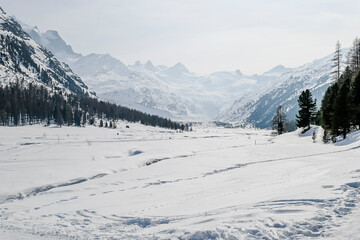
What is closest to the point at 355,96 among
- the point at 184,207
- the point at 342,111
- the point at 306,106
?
the point at 342,111

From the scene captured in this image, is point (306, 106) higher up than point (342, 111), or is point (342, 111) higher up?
point (306, 106)

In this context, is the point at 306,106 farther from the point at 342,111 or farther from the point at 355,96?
the point at 355,96

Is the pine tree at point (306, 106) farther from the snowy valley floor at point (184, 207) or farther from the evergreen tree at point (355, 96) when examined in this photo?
the snowy valley floor at point (184, 207)

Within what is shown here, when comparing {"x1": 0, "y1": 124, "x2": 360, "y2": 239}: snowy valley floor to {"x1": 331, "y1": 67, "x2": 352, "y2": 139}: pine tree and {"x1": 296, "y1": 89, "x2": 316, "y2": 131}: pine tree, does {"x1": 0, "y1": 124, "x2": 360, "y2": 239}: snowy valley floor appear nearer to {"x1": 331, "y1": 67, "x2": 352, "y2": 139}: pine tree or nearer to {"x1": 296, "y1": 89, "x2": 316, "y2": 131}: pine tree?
{"x1": 331, "y1": 67, "x2": 352, "y2": 139}: pine tree

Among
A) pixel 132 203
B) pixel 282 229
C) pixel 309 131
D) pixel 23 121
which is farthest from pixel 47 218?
pixel 23 121

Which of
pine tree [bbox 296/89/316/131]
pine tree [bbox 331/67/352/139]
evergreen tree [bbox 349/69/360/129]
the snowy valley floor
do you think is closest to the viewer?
the snowy valley floor

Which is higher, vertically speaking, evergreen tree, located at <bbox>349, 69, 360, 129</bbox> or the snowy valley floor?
evergreen tree, located at <bbox>349, 69, 360, 129</bbox>

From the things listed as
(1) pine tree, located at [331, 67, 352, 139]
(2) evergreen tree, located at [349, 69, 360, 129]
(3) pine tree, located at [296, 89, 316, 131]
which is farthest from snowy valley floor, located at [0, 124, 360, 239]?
(3) pine tree, located at [296, 89, 316, 131]

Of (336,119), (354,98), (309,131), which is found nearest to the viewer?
(354,98)

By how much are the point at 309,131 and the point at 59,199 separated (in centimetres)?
6266

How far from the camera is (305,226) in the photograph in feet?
33.7

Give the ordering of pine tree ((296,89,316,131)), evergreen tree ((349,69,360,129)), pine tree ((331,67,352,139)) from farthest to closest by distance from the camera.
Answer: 1. pine tree ((296,89,316,131))
2. pine tree ((331,67,352,139))
3. evergreen tree ((349,69,360,129))

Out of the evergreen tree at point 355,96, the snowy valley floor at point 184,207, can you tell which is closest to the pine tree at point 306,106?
the evergreen tree at point 355,96

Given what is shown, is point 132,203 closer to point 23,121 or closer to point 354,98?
point 354,98
